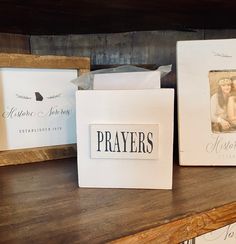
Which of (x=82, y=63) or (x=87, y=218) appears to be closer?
(x=87, y=218)

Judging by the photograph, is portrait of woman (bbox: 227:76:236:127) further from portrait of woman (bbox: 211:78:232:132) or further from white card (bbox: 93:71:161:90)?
white card (bbox: 93:71:161:90)

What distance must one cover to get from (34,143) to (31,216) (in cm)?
30

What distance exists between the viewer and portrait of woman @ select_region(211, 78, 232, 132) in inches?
25.9

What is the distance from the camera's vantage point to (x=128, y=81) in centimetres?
62

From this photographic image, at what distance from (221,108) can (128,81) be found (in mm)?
203

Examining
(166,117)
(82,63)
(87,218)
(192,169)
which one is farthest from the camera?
(82,63)

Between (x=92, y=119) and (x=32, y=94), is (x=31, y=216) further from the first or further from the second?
(x=32, y=94)

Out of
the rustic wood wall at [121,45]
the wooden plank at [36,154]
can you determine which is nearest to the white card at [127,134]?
the wooden plank at [36,154]

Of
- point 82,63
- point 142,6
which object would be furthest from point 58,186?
point 142,6

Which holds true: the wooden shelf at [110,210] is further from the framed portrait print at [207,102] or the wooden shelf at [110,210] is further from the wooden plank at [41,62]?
the wooden plank at [41,62]

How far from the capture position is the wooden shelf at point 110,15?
685 millimetres

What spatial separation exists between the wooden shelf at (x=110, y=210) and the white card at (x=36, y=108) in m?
0.12

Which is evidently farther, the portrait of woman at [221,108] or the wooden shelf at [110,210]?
the portrait of woman at [221,108]

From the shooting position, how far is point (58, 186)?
1.81ft
